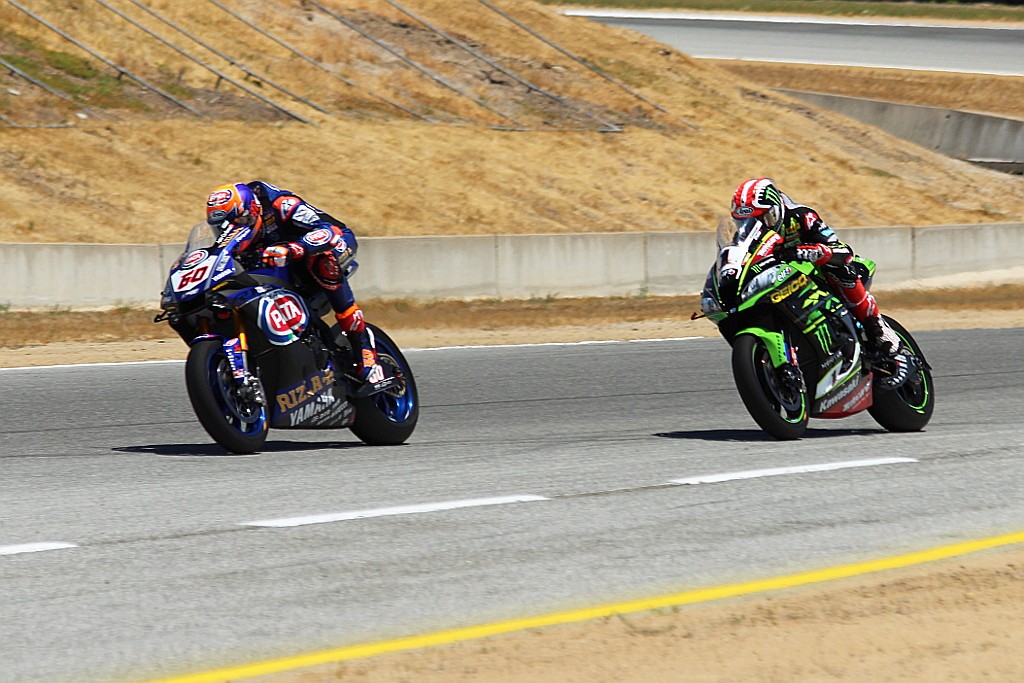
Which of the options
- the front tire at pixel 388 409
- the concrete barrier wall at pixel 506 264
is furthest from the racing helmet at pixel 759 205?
the concrete barrier wall at pixel 506 264

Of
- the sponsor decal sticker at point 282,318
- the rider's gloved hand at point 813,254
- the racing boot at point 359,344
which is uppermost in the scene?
the rider's gloved hand at point 813,254

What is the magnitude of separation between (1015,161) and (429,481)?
34937mm

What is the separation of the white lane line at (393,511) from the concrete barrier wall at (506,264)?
43.7ft

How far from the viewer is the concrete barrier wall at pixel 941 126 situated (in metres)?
41.7

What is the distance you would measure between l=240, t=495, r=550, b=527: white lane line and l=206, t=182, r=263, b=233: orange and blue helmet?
2444mm

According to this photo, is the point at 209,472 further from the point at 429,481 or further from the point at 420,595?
the point at 420,595

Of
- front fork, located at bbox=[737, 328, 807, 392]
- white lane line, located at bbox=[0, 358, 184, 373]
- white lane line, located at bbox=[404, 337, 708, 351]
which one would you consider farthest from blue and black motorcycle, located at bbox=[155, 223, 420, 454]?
white lane line, located at bbox=[404, 337, 708, 351]

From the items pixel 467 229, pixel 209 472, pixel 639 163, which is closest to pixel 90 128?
pixel 467 229

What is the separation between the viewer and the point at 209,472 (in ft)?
28.8

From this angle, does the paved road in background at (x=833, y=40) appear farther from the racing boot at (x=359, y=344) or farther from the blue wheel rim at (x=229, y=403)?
the blue wheel rim at (x=229, y=403)

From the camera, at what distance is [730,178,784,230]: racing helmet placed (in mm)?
9953

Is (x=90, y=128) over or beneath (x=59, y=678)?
over

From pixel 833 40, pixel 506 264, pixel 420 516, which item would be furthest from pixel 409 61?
pixel 420 516

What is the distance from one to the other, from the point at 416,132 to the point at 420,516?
24948mm
